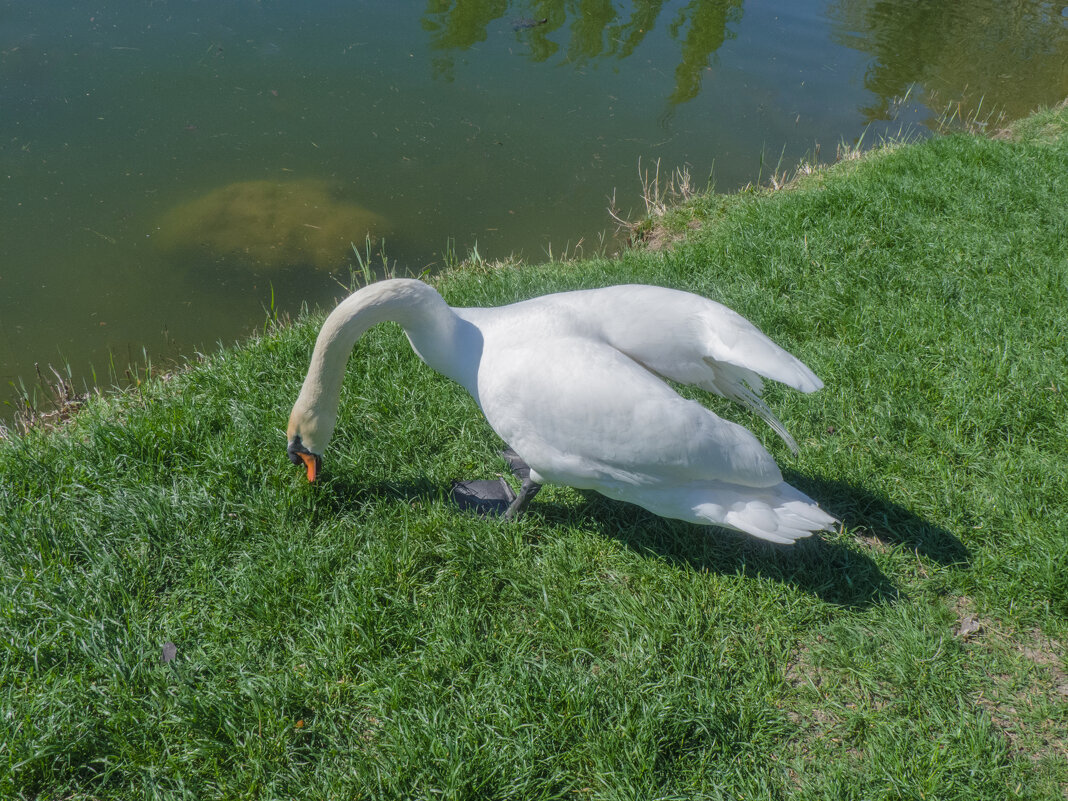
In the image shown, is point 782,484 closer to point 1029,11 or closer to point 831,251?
point 831,251

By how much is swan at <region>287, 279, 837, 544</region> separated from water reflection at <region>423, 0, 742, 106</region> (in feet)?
22.8

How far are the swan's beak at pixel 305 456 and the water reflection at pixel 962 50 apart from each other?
9198mm

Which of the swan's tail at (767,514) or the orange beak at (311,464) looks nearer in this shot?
the swan's tail at (767,514)

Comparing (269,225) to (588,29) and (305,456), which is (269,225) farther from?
(588,29)

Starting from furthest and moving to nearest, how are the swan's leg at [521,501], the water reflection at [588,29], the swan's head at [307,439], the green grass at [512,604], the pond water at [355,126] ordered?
the water reflection at [588,29] < the pond water at [355,126] < the swan's leg at [521,501] < the swan's head at [307,439] < the green grass at [512,604]

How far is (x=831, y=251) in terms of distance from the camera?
211 inches

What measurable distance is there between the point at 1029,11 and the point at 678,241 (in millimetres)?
12479

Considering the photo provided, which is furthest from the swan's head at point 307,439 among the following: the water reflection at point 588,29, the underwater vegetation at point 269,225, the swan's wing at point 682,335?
the water reflection at point 588,29

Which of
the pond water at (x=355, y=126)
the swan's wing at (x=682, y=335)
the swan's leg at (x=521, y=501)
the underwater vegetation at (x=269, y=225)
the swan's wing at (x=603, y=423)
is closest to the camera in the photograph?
the swan's wing at (x=603, y=423)

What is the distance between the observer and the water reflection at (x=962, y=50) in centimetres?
1061

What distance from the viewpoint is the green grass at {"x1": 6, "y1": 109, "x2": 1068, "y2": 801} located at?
2.60 meters

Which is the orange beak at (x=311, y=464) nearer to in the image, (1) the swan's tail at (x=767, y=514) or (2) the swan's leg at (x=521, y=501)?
(2) the swan's leg at (x=521, y=501)

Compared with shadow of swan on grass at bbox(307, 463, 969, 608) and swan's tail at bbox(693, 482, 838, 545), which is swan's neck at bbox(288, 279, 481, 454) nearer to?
shadow of swan on grass at bbox(307, 463, 969, 608)

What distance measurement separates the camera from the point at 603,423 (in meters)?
2.80
